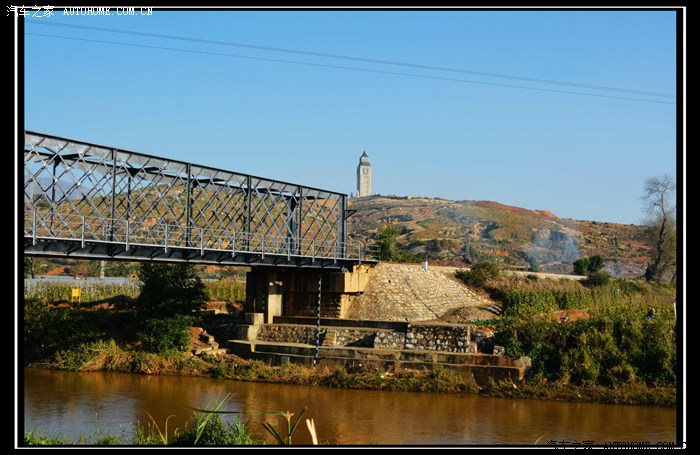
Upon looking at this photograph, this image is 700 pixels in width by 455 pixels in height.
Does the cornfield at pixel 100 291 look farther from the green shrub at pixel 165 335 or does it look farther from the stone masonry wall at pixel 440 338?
the stone masonry wall at pixel 440 338

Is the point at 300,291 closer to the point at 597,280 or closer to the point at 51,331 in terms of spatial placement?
the point at 51,331

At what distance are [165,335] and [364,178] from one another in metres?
120

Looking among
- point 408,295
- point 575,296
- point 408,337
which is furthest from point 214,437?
point 575,296

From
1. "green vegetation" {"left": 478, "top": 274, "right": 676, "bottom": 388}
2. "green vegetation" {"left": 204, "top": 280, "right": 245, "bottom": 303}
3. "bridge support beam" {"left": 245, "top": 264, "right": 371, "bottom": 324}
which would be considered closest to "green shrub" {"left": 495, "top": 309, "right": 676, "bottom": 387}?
"green vegetation" {"left": 478, "top": 274, "right": 676, "bottom": 388}

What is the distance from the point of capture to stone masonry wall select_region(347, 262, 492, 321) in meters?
35.7

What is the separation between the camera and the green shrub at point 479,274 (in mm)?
41250

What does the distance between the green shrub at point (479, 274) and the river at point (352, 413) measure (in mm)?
15448

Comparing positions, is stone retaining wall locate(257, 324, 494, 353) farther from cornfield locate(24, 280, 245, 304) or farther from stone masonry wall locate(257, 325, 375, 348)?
cornfield locate(24, 280, 245, 304)

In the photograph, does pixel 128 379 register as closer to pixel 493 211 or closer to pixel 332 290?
pixel 332 290

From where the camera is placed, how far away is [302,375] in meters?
28.9

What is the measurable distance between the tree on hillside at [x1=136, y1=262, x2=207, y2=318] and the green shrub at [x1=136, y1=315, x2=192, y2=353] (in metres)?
0.68

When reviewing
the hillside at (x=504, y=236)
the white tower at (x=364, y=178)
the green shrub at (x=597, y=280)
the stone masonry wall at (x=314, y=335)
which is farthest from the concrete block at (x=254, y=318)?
the white tower at (x=364, y=178)
